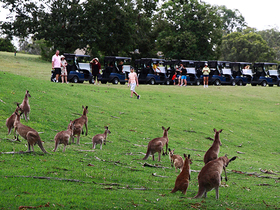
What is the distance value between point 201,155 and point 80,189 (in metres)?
7.14

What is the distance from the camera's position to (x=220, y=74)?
153 feet

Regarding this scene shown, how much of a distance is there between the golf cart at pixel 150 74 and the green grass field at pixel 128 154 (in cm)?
1638

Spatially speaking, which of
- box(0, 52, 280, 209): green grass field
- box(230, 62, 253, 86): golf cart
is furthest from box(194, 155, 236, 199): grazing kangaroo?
box(230, 62, 253, 86): golf cart

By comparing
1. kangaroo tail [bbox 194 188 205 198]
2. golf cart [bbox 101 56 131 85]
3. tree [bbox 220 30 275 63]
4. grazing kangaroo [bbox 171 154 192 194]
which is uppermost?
tree [bbox 220 30 275 63]

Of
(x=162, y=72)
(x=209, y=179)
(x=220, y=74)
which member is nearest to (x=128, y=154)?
(x=209, y=179)

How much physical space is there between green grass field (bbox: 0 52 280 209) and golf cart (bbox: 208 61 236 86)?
20.4m

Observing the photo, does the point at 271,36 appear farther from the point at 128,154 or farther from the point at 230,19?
the point at 128,154

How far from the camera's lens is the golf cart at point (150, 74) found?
42.1 meters

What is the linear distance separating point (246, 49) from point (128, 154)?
87.0 meters

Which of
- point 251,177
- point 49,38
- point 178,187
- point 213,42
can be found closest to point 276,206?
point 178,187

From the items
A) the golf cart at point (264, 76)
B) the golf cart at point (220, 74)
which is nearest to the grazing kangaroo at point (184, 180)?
the golf cart at point (220, 74)

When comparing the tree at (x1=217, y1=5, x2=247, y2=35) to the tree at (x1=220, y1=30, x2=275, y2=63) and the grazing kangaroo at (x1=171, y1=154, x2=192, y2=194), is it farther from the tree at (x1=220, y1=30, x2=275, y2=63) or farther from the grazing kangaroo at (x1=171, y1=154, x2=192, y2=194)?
the grazing kangaroo at (x1=171, y1=154, x2=192, y2=194)

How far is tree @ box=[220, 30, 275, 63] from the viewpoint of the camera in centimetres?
9194

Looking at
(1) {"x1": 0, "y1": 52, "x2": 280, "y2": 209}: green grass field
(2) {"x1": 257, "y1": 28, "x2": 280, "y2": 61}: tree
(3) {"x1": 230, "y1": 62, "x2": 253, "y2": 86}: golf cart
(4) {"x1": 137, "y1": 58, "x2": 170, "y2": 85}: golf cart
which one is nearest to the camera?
(1) {"x1": 0, "y1": 52, "x2": 280, "y2": 209}: green grass field
